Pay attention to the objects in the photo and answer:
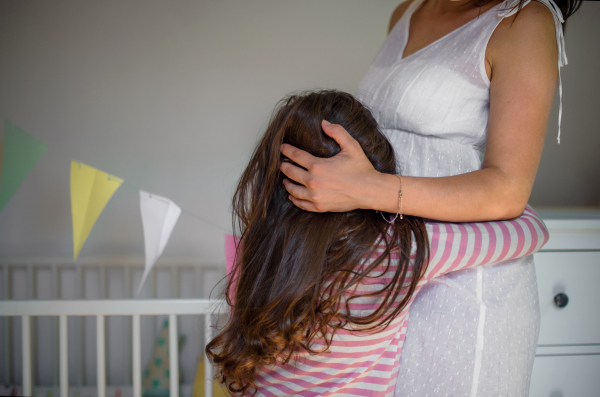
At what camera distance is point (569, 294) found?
3.07ft

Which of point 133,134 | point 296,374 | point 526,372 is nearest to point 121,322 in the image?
point 133,134

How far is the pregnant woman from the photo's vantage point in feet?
1.67

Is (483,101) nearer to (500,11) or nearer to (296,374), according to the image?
(500,11)

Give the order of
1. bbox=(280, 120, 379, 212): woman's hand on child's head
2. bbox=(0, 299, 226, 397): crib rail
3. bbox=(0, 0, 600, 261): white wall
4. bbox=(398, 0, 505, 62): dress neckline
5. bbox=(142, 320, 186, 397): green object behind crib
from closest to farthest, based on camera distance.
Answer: bbox=(280, 120, 379, 212): woman's hand on child's head
bbox=(398, 0, 505, 62): dress neckline
bbox=(0, 299, 226, 397): crib rail
bbox=(142, 320, 186, 397): green object behind crib
bbox=(0, 0, 600, 261): white wall

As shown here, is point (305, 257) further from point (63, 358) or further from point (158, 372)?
point (158, 372)

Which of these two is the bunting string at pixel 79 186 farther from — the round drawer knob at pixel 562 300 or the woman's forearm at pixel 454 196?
the round drawer knob at pixel 562 300

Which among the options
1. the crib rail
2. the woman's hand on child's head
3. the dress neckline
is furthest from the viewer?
the crib rail

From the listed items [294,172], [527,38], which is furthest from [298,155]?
[527,38]

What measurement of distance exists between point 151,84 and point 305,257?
1.41 m

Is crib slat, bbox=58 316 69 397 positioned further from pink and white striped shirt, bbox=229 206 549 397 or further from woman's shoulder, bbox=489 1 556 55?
woman's shoulder, bbox=489 1 556 55

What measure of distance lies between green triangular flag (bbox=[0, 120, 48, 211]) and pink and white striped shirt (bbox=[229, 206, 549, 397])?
0.70 meters

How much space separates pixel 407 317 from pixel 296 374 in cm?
17

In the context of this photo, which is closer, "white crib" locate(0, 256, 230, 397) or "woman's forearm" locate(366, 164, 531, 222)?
"woman's forearm" locate(366, 164, 531, 222)

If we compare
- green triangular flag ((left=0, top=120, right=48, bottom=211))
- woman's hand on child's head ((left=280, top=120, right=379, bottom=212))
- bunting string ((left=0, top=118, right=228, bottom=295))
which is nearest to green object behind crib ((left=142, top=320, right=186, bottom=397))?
bunting string ((left=0, top=118, right=228, bottom=295))
